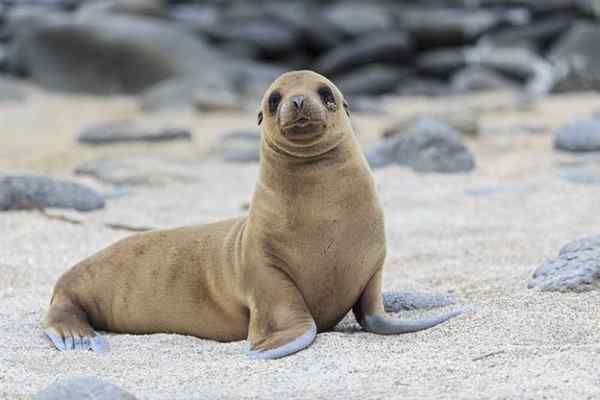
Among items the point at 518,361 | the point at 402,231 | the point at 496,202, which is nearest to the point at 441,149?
the point at 496,202

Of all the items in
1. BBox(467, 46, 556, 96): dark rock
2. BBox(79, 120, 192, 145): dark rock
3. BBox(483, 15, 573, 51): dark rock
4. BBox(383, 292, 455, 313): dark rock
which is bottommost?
BBox(467, 46, 556, 96): dark rock

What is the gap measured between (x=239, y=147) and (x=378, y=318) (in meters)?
6.42

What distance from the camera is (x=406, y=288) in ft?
15.8

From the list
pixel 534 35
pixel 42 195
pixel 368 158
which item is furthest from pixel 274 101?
pixel 534 35

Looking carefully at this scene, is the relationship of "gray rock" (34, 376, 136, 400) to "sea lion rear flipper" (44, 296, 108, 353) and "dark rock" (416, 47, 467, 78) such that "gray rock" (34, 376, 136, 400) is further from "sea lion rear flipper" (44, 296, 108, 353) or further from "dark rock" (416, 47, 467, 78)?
"dark rock" (416, 47, 467, 78)

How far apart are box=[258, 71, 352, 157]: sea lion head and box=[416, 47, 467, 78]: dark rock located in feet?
38.0

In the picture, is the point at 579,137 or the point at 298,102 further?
the point at 579,137

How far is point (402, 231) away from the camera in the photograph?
635 centimetres

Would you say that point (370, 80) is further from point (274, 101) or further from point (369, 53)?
point (274, 101)

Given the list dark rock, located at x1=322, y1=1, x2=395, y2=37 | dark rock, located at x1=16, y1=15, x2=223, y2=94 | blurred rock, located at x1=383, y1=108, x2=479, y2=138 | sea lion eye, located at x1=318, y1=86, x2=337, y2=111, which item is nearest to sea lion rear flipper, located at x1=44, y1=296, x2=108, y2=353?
sea lion eye, located at x1=318, y1=86, x2=337, y2=111

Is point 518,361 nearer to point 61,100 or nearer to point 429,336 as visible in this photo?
point 429,336

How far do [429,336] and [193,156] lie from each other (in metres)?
6.25

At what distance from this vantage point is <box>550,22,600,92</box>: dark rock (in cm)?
1362

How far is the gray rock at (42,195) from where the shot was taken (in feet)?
21.6
